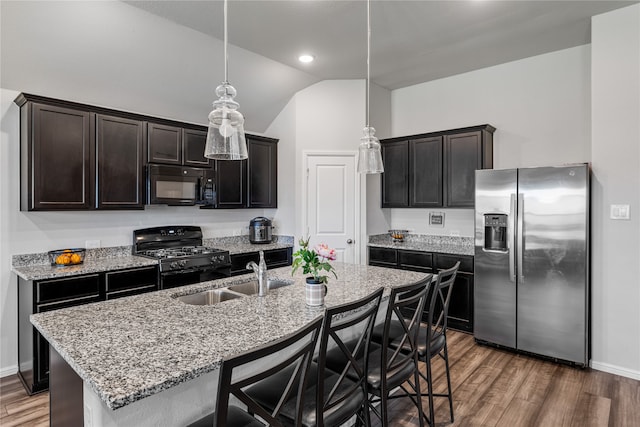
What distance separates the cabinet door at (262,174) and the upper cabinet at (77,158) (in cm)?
141

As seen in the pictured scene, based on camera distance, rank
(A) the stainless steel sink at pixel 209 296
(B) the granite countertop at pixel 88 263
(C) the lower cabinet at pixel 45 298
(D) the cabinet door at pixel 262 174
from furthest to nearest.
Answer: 1. (D) the cabinet door at pixel 262 174
2. (B) the granite countertop at pixel 88 263
3. (C) the lower cabinet at pixel 45 298
4. (A) the stainless steel sink at pixel 209 296

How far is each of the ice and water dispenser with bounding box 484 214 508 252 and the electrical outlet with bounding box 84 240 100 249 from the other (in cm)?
393

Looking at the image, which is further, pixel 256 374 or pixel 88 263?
pixel 88 263

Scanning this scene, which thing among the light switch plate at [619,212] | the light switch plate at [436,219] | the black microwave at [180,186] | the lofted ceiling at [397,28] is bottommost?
the light switch plate at [436,219]

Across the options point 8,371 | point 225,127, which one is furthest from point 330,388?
point 8,371

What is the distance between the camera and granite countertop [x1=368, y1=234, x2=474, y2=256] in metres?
4.30

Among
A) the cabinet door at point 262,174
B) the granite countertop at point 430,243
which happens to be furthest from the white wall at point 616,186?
the cabinet door at point 262,174

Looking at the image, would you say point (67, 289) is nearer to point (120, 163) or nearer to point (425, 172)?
point (120, 163)

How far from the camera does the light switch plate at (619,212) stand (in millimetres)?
3129

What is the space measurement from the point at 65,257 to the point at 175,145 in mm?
1520

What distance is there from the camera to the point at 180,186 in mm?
4035

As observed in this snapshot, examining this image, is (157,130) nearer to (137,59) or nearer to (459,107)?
(137,59)

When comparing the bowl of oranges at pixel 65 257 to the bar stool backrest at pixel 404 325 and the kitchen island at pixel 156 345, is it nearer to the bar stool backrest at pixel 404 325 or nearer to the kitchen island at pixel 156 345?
the kitchen island at pixel 156 345

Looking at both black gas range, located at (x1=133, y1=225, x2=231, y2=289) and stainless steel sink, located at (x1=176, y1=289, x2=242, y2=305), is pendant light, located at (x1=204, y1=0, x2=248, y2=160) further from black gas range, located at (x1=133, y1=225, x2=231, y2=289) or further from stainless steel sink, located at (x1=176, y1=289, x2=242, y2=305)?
black gas range, located at (x1=133, y1=225, x2=231, y2=289)
